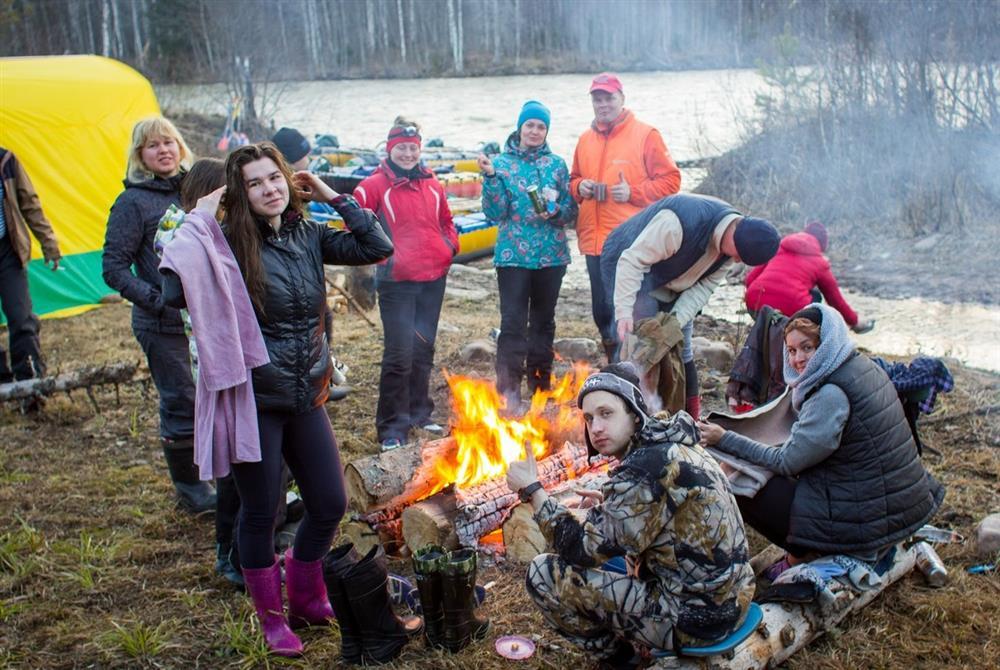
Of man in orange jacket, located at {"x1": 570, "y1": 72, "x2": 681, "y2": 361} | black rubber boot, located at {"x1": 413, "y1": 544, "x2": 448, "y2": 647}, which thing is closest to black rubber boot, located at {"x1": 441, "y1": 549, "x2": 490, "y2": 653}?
black rubber boot, located at {"x1": 413, "y1": 544, "x2": 448, "y2": 647}

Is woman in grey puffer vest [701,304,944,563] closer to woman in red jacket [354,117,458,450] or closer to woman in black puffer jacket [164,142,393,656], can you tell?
woman in black puffer jacket [164,142,393,656]

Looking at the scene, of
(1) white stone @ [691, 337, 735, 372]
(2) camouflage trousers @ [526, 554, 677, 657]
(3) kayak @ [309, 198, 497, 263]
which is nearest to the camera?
(2) camouflage trousers @ [526, 554, 677, 657]

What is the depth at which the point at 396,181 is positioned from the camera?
5203 millimetres

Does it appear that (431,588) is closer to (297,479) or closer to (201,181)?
(297,479)

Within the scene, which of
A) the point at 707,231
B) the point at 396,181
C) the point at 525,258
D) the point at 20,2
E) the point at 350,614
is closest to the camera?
the point at 350,614

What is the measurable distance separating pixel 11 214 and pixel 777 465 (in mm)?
5224

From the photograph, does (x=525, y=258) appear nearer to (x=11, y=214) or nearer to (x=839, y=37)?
(x=11, y=214)

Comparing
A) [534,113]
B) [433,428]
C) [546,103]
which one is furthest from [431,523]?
[546,103]

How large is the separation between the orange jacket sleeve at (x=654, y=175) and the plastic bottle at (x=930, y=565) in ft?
8.86

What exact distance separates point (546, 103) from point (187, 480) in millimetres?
22300

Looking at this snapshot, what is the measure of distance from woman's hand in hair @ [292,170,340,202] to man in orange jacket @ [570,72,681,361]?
2.47 meters

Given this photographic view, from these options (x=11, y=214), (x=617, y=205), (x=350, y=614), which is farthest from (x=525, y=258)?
(x=11, y=214)

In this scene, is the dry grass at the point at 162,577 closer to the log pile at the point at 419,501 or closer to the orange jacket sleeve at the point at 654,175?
the log pile at the point at 419,501

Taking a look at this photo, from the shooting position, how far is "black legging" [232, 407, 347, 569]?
10.4 feet
